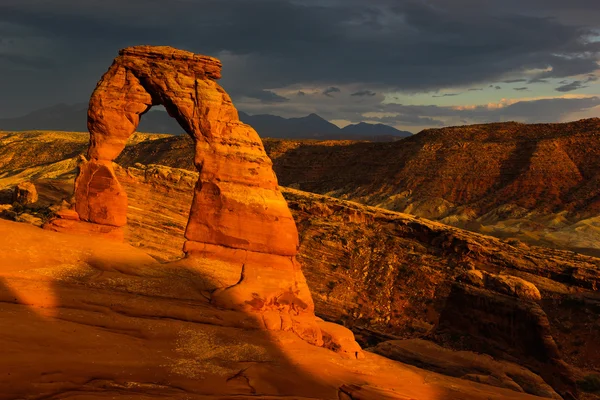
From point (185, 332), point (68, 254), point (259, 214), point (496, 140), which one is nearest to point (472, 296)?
point (259, 214)

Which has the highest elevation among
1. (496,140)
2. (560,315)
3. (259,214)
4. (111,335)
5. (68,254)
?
(496,140)

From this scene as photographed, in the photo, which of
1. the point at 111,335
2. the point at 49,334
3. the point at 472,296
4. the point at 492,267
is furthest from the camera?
the point at 492,267

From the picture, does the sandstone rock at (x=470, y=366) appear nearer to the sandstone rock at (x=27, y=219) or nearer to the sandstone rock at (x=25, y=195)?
→ the sandstone rock at (x=27, y=219)

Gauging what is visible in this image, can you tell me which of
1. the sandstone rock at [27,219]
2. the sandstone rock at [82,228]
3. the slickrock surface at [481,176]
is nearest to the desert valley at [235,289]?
the sandstone rock at [82,228]

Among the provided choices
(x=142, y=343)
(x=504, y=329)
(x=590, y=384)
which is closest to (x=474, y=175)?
(x=504, y=329)

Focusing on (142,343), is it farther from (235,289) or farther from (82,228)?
(82,228)

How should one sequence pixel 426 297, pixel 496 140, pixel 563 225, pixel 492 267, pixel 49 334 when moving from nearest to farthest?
1. pixel 49 334
2. pixel 426 297
3. pixel 492 267
4. pixel 563 225
5. pixel 496 140

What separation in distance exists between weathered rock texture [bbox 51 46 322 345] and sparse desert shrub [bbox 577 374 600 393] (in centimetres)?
1727

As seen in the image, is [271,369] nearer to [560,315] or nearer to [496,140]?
[560,315]

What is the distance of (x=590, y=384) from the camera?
27281 millimetres

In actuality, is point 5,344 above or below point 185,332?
above

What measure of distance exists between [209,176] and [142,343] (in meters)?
8.20

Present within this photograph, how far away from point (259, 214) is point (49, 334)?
9365 millimetres

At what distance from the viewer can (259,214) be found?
65.6ft
